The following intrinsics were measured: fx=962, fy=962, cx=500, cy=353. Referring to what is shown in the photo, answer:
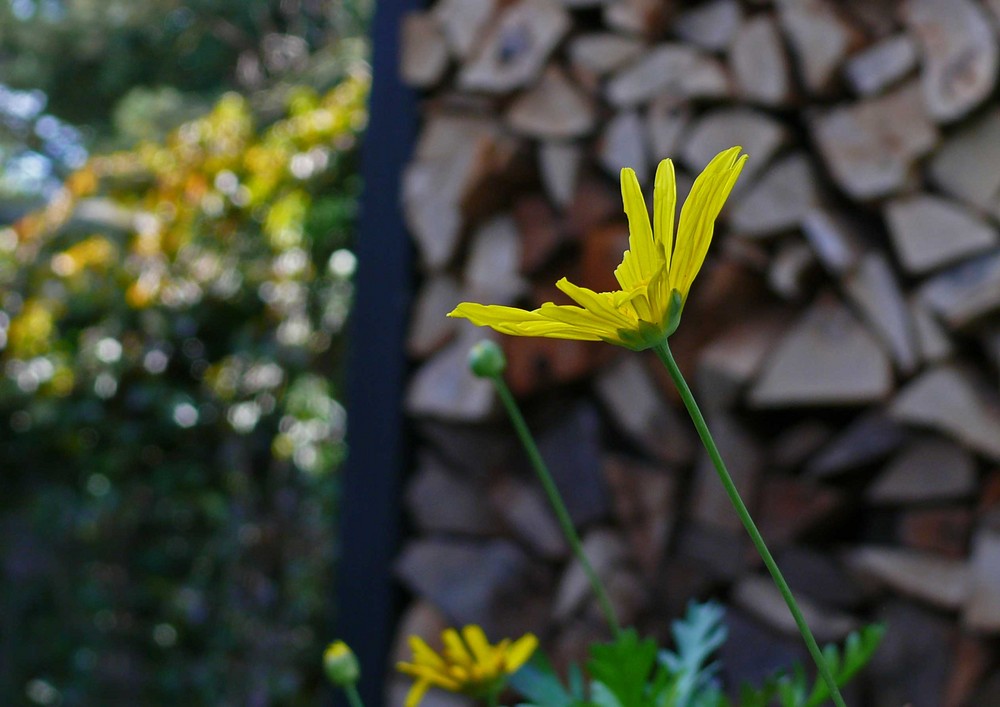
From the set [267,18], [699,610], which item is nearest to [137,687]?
[699,610]

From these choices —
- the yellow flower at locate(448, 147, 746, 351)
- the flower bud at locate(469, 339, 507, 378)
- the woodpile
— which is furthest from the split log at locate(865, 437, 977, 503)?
the yellow flower at locate(448, 147, 746, 351)

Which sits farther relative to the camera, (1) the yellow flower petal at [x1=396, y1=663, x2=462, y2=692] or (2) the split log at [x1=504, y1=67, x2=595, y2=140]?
(2) the split log at [x1=504, y1=67, x2=595, y2=140]

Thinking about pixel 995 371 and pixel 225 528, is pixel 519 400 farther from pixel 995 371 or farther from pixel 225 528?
pixel 225 528

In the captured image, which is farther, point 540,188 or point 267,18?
point 267,18

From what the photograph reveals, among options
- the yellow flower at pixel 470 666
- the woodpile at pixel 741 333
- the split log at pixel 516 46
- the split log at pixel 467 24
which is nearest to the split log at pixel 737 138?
the woodpile at pixel 741 333

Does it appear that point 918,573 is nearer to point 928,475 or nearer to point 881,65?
point 928,475

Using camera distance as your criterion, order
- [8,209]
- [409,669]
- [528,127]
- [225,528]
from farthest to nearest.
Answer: [8,209], [225,528], [528,127], [409,669]

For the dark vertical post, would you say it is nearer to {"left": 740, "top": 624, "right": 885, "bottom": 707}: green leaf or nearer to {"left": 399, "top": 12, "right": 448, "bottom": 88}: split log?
{"left": 399, "top": 12, "right": 448, "bottom": 88}: split log
